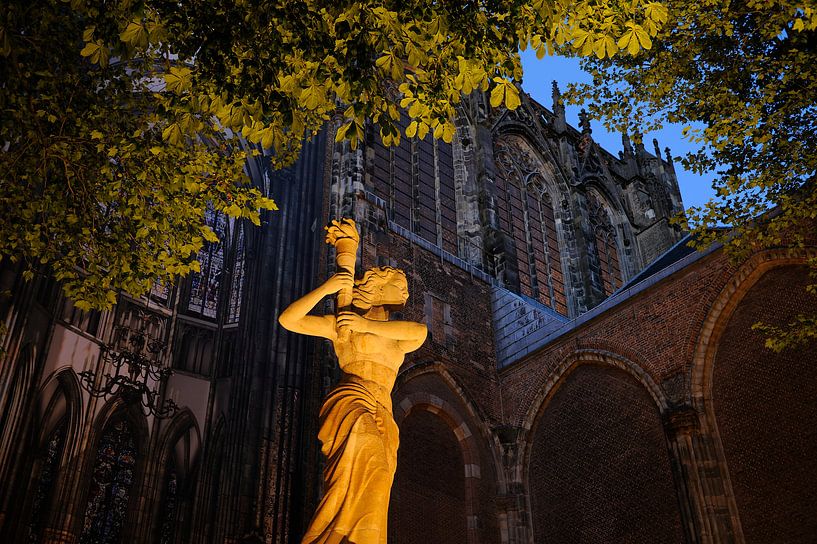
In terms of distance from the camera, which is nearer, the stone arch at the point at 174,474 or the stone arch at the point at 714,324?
the stone arch at the point at 714,324

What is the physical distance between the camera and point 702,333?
11.2m

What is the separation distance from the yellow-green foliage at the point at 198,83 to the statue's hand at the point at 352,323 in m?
1.27

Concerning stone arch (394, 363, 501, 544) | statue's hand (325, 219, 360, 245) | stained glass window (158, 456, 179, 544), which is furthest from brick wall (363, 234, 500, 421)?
stained glass window (158, 456, 179, 544)

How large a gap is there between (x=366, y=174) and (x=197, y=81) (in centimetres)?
1022

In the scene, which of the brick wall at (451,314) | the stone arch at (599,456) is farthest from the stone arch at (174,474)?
the stone arch at (599,456)

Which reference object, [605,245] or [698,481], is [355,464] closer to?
[698,481]

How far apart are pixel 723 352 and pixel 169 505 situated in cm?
1472

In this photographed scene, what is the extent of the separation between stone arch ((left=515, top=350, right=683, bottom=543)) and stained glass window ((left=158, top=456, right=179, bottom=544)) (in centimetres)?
1013

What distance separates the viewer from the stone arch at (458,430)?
12.9m

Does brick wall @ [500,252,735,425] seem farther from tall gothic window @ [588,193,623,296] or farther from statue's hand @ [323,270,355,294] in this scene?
statue's hand @ [323,270,355,294]

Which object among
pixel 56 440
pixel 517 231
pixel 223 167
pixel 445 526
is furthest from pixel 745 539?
pixel 56 440

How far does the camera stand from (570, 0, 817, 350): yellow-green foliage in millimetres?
6996

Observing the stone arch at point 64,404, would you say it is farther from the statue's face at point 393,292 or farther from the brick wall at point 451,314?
the statue's face at point 393,292

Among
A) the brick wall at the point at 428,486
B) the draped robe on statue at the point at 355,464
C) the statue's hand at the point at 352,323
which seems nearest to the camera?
the draped robe on statue at the point at 355,464
